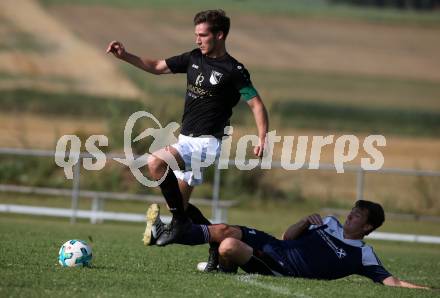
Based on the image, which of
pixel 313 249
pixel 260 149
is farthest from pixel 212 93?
pixel 313 249

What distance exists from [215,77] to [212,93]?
0.16 metres

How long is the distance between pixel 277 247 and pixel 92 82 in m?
33.4

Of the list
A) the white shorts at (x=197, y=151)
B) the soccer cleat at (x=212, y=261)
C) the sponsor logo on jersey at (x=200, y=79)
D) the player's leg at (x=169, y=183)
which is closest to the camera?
the player's leg at (x=169, y=183)

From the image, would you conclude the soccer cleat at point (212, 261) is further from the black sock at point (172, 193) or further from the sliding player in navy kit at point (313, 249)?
the black sock at point (172, 193)

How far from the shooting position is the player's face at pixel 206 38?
10.9 metres

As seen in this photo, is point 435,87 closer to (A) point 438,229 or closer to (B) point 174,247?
(A) point 438,229

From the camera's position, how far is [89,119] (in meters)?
38.1

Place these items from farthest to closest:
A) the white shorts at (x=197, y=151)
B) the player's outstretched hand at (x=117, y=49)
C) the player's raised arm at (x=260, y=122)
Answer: the player's outstretched hand at (x=117, y=49) → the white shorts at (x=197, y=151) → the player's raised arm at (x=260, y=122)

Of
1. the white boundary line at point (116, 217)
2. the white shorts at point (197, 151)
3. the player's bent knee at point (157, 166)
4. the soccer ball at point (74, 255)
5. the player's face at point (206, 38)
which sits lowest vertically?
the white boundary line at point (116, 217)

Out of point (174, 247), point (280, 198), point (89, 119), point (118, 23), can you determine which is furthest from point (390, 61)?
point (174, 247)

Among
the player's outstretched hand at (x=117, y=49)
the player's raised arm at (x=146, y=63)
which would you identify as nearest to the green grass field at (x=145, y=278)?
the player's raised arm at (x=146, y=63)

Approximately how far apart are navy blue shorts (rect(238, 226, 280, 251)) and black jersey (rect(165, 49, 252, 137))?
3.43 feet

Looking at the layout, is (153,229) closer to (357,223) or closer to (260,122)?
(260,122)

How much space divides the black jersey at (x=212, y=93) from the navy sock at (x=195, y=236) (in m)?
1.03
